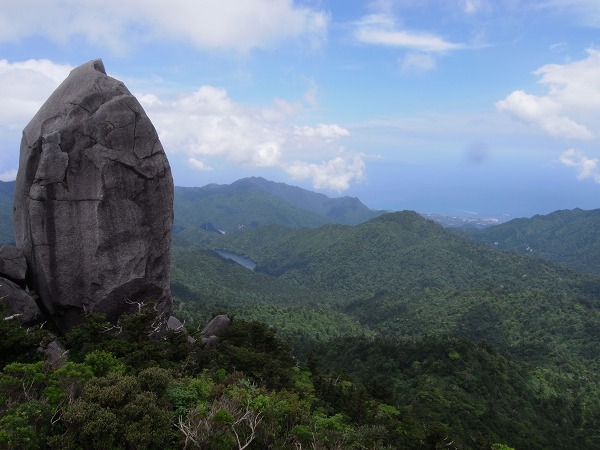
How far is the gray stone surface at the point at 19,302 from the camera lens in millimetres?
19422

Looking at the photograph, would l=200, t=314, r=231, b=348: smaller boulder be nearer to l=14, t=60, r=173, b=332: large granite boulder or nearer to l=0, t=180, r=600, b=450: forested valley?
l=0, t=180, r=600, b=450: forested valley

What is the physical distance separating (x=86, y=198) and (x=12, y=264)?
4714mm

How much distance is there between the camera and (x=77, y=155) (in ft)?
66.3

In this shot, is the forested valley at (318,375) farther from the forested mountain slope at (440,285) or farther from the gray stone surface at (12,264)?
the gray stone surface at (12,264)

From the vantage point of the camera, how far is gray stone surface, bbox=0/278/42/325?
19.4 metres

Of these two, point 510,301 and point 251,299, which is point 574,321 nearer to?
point 510,301

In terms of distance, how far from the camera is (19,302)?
65.5 feet

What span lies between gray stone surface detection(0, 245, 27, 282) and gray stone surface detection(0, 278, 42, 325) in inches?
24.3

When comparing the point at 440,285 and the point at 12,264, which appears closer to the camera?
the point at 12,264

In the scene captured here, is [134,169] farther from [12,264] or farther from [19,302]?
[19,302]

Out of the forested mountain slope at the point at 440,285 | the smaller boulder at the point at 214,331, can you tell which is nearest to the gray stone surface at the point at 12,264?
the smaller boulder at the point at 214,331

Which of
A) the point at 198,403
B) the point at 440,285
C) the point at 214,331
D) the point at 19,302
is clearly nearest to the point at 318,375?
the point at 214,331

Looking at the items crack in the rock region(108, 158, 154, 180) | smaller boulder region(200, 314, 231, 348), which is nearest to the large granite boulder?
crack in the rock region(108, 158, 154, 180)

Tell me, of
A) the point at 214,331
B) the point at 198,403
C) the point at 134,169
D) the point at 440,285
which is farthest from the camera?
the point at 440,285
